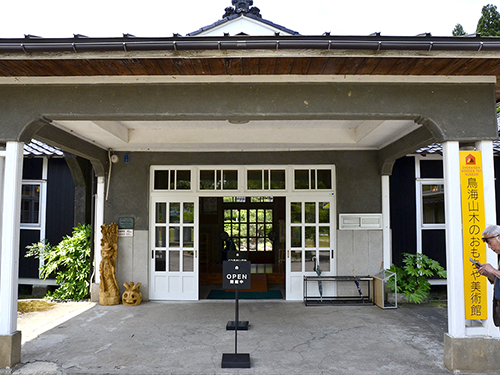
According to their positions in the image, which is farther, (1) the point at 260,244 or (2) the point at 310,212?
(1) the point at 260,244

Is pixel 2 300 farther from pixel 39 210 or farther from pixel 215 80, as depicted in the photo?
pixel 39 210

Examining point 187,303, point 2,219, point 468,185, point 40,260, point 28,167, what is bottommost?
point 187,303

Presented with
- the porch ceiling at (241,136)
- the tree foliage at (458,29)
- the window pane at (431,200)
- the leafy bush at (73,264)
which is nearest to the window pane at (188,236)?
the porch ceiling at (241,136)

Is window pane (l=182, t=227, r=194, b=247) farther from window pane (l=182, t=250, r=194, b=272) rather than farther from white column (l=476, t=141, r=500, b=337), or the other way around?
white column (l=476, t=141, r=500, b=337)

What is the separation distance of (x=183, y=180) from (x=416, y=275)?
4.80 meters

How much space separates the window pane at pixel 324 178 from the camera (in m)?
7.07

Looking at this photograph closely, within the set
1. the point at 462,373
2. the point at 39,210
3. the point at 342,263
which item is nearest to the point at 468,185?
the point at 462,373

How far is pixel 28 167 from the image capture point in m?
7.94

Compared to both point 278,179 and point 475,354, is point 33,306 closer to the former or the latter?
point 278,179

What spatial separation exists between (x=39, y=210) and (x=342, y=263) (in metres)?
6.58

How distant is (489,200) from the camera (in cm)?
381

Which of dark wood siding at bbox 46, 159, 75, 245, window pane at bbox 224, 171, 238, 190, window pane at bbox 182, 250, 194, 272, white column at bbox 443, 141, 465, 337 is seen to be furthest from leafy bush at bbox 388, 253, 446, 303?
dark wood siding at bbox 46, 159, 75, 245

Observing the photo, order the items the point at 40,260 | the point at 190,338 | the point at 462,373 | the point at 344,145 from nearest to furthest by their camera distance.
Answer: the point at 462,373, the point at 190,338, the point at 344,145, the point at 40,260

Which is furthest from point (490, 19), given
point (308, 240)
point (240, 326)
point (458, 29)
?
point (240, 326)
